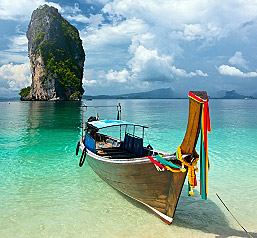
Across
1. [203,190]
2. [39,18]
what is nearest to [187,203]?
[203,190]

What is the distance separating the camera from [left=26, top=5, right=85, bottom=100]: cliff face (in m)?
108

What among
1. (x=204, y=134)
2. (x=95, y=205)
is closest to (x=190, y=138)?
(x=204, y=134)

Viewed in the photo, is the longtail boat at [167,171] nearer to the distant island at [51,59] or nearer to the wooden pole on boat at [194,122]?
the wooden pole on boat at [194,122]

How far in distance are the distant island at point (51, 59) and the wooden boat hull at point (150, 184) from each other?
10484cm

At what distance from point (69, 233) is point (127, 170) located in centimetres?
235

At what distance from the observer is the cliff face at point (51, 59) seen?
108 meters

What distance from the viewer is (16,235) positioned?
246 inches

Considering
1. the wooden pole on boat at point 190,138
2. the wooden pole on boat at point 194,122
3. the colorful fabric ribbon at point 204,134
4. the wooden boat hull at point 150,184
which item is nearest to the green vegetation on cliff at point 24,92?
the wooden boat hull at point 150,184

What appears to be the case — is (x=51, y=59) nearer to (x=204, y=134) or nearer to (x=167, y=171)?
(x=167, y=171)

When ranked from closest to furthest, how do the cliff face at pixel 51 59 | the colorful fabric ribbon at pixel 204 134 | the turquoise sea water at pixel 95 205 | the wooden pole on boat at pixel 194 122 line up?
the colorful fabric ribbon at pixel 204 134, the wooden pole on boat at pixel 194 122, the turquoise sea water at pixel 95 205, the cliff face at pixel 51 59

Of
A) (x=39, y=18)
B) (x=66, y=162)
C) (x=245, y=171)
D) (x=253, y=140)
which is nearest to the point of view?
(x=245, y=171)

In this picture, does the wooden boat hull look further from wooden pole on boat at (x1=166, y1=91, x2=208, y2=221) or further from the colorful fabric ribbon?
the colorful fabric ribbon

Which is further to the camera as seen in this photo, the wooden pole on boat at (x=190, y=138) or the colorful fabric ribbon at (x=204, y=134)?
the wooden pole on boat at (x=190, y=138)

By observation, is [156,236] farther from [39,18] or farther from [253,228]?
[39,18]
